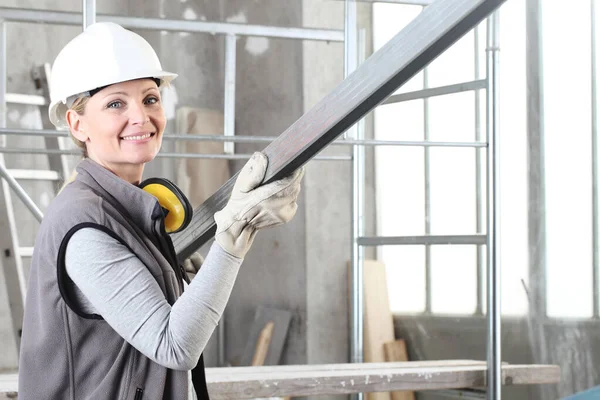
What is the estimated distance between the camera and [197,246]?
1819 mm

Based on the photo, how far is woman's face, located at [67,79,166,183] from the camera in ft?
5.03

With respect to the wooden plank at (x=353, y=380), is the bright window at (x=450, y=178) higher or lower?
higher

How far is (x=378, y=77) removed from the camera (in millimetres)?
1232

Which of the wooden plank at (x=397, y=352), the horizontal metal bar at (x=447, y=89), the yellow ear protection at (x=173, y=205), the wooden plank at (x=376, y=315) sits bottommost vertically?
the wooden plank at (x=397, y=352)

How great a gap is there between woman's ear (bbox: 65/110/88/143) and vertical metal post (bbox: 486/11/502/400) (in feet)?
7.19

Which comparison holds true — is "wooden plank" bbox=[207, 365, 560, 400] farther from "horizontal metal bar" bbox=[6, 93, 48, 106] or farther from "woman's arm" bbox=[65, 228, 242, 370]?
"horizontal metal bar" bbox=[6, 93, 48, 106]

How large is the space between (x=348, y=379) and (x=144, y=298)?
2011mm

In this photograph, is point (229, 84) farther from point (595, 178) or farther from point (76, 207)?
point (76, 207)

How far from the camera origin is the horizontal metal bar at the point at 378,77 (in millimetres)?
1136

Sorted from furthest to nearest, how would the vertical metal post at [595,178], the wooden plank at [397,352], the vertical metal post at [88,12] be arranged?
the wooden plank at [397,352], the vertical metal post at [595,178], the vertical metal post at [88,12]

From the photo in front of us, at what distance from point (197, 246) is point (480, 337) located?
3.68 meters

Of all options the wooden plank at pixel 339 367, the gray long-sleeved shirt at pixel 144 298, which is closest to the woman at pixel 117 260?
the gray long-sleeved shirt at pixel 144 298

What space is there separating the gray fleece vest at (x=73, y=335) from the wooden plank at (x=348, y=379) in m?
1.52

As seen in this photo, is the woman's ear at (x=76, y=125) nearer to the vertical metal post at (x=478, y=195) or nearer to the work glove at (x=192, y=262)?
the work glove at (x=192, y=262)
